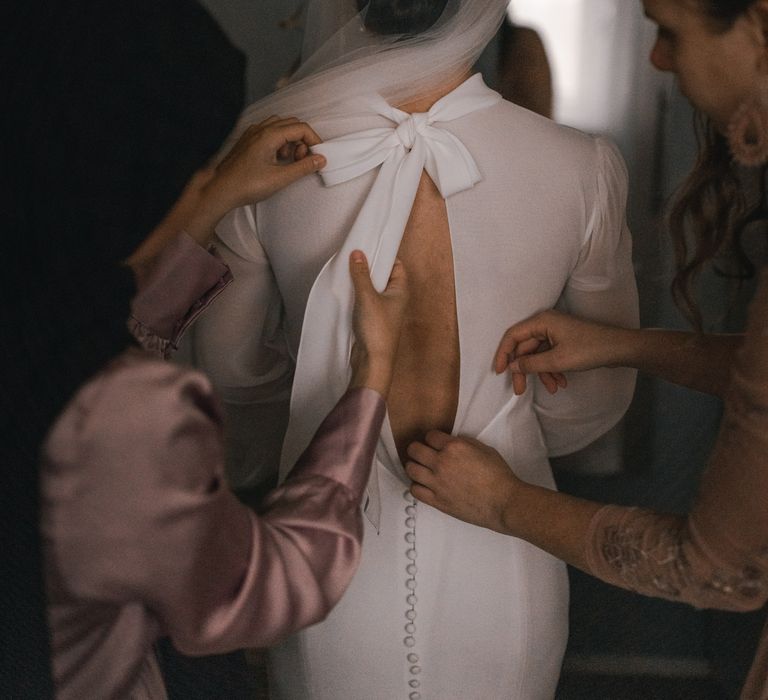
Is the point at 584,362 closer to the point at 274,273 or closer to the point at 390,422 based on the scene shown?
the point at 390,422

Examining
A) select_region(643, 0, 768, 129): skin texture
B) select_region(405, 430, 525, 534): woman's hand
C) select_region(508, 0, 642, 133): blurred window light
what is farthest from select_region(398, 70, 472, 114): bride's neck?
select_region(405, 430, 525, 534): woman's hand

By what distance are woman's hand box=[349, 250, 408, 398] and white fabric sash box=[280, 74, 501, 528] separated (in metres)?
0.01

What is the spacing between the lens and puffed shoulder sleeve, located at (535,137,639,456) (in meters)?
0.88

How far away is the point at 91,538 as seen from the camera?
562mm

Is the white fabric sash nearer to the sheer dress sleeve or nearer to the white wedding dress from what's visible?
the white wedding dress

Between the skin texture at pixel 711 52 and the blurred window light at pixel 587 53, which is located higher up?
the skin texture at pixel 711 52

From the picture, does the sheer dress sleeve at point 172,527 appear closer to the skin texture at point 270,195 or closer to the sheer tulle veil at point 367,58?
the skin texture at point 270,195

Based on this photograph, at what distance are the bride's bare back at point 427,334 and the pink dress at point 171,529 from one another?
0.19 m

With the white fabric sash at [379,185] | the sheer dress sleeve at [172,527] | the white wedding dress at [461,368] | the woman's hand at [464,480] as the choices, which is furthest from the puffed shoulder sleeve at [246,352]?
the sheer dress sleeve at [172,527]

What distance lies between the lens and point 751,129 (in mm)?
657

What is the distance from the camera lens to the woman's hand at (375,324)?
729 mm

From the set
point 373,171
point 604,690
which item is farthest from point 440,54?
point 604,690

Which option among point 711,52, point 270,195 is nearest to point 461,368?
point 270,195

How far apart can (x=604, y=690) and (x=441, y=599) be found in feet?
0.90
